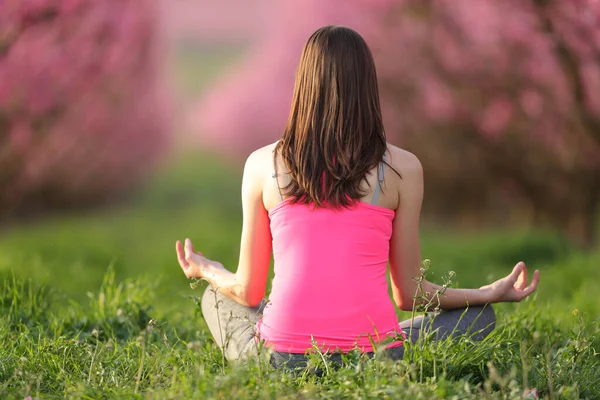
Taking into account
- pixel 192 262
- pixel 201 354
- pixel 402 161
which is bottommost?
pixel 201 354

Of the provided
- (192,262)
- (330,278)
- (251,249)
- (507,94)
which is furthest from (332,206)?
(507,94)

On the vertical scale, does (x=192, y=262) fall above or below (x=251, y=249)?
below

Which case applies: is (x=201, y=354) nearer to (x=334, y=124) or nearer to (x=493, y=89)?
(x=334, y=124)

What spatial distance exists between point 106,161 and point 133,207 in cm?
596

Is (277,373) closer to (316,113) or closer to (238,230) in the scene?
(316,113)

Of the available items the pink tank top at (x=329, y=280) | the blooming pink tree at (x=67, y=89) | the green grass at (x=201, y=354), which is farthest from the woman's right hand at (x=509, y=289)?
the blooming pink tree at (x=67, y=89)

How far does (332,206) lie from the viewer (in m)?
2.81

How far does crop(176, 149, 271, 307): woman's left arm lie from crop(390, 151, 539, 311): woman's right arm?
1.54ft

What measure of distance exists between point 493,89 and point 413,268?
24.8 feet

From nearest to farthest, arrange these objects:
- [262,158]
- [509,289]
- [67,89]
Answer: [262,158], [509,289], [67,89]

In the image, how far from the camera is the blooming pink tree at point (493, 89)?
25.7 ft

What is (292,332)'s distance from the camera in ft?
9.34

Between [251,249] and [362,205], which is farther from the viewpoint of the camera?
[251,249]

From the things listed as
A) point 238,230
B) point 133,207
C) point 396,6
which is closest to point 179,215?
point 133,207
